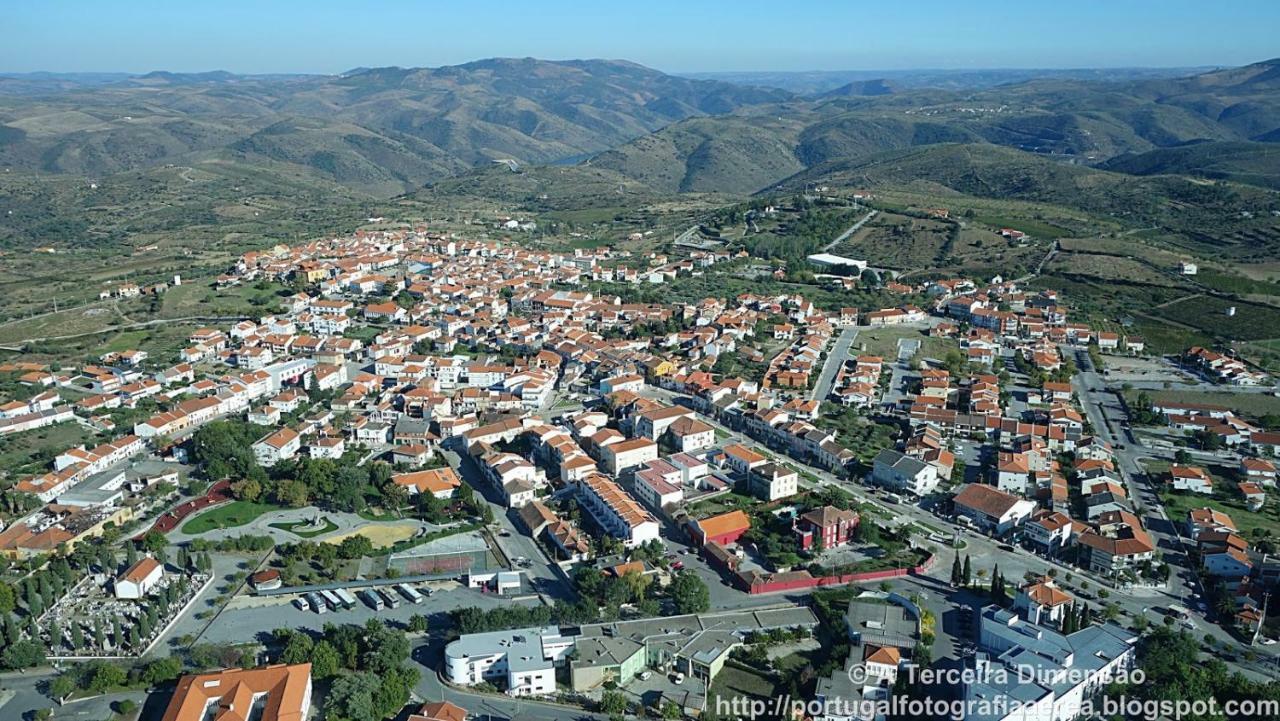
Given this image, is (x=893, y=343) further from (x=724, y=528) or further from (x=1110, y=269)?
(x=724, y=528)

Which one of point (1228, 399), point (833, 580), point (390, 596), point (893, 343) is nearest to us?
point (390, 596)

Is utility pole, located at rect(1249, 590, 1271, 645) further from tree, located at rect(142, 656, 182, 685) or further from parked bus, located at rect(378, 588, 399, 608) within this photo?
tree, located at rect(142, 656, 182, 685)

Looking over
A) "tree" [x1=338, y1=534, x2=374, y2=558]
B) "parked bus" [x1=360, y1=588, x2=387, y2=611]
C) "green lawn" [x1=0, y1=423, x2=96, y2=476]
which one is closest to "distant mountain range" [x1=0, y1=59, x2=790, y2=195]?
"green lawn" [x1=0, y1=423, x2=96, y2=476]

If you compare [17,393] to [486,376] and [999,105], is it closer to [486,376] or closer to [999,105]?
Answer: [486,376]

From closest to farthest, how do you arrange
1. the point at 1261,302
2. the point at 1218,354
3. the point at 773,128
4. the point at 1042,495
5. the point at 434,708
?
the point at 434,708 → the point at 1042,495 → the point at 1218,354 → the point at 1261,302 → the point at 773,128

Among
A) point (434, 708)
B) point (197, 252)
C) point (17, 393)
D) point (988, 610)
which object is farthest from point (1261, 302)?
point (197, 252)

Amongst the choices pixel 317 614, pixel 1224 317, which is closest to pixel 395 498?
pixel 317 614
